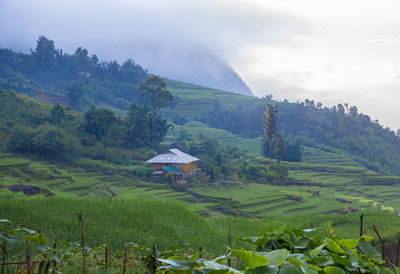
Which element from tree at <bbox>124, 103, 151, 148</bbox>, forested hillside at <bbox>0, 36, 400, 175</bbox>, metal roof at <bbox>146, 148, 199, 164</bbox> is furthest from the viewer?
forested hillside at <bbox>0, 36, 400, 175</bbox>

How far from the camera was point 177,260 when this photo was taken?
82 centimetres

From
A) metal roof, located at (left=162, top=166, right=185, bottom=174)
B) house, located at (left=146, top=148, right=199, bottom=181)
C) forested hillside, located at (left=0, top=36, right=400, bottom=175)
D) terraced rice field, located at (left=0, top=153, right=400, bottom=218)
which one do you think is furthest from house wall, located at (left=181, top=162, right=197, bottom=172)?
forested hillside, located at (left=0, top=36, right=400, bottom=175)

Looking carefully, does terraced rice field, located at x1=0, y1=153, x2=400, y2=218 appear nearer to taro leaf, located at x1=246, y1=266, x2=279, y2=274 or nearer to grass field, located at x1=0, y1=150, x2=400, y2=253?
grass field, located at x1=0, y1=150, x2=400, y2=253

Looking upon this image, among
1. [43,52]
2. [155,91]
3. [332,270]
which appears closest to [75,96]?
[155,91]

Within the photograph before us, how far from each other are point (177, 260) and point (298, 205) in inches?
793

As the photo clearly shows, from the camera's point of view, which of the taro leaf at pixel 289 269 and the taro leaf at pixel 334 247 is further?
the taro leaf at pixel 334 247

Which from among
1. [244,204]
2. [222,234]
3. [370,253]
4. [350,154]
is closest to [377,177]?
[350,154]

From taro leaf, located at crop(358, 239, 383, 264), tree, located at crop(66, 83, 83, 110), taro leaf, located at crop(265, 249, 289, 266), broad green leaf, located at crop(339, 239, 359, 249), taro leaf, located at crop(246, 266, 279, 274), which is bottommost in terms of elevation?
taro leaf, located at crop(358, 239, 383, 264)

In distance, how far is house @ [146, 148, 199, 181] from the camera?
24438 mm

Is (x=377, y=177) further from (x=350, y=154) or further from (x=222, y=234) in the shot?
(x=222, y=234)

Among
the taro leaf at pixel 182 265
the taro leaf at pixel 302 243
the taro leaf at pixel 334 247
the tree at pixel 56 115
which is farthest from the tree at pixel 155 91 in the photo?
the taro leaf at pixel 182 265

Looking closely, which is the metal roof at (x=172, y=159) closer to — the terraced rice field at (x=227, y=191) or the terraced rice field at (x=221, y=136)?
the terraced rice field at (x=227, y=191)

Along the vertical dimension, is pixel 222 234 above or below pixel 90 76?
below

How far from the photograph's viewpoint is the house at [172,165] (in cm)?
2444
